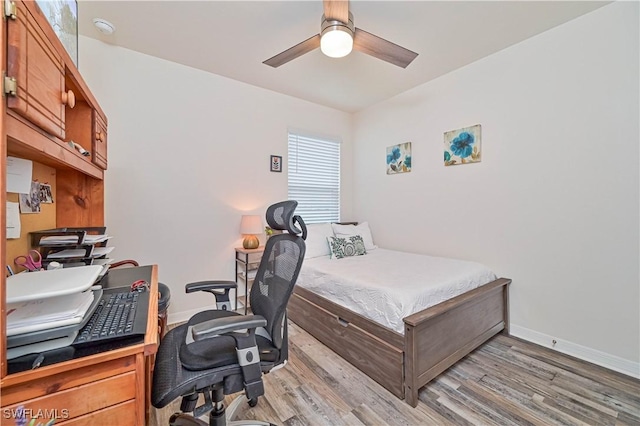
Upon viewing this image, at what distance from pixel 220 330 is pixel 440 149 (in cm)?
299

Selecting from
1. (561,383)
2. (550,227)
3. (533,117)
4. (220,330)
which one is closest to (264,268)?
(220,330)

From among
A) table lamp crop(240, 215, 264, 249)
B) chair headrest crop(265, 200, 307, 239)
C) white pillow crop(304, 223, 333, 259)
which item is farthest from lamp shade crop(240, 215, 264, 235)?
chair headrest crop(265, 200, 307, 239)

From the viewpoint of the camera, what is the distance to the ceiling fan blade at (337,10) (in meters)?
1.66

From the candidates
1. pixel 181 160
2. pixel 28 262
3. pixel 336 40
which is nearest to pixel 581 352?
pixel 336 40

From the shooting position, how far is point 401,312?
1.77 meters

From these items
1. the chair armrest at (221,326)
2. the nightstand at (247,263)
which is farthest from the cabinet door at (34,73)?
the nightstand at (247,263)

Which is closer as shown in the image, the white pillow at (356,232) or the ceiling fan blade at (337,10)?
A: the ceiling fan blade at (337,10)

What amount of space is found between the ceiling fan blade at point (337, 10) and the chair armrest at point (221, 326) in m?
1.86

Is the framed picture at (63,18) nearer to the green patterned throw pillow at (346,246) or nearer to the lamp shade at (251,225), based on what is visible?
the lamp shade at (251,225)

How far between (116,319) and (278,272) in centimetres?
72

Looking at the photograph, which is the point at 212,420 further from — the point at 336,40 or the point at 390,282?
the point at 336,40

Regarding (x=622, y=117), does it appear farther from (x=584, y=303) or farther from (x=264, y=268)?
(x=264, y=268)

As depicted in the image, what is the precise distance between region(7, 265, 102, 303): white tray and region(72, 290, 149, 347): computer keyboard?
0.17 m

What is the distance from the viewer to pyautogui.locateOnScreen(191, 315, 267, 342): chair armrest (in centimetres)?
98
